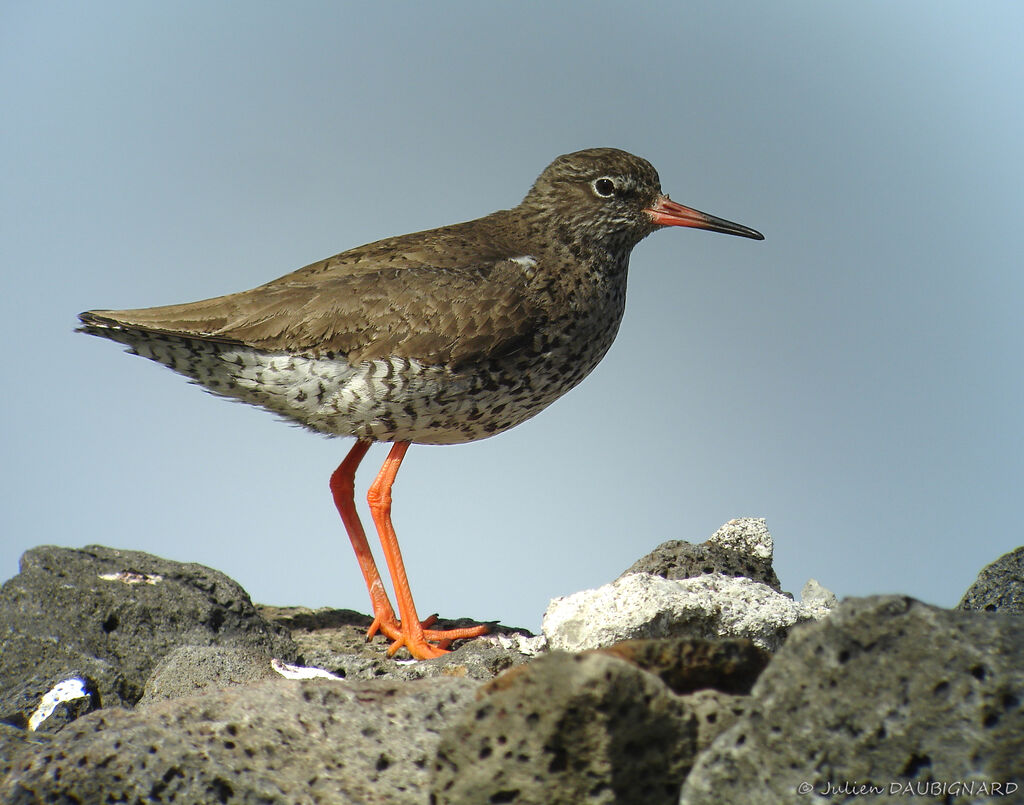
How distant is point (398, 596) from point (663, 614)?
9.15ft

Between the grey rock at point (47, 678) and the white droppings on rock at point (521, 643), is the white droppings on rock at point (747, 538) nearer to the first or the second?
the white droppings on rock at point (521, 643)

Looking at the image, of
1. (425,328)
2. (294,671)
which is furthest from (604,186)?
(294,671)

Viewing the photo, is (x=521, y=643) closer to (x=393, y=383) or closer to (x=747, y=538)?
(x=747, y=538)

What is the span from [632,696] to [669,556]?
3844 mm

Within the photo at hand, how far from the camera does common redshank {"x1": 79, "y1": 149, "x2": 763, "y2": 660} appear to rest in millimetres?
7039

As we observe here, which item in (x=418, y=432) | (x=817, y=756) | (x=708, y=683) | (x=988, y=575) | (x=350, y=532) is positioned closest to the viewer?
(x=817, y=756)

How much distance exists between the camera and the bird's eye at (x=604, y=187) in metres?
8.12

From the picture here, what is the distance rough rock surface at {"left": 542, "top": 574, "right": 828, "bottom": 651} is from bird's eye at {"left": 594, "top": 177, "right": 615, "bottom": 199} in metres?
3.52

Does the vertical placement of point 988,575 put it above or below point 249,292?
below

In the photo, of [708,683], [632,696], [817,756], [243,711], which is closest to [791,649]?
[817,756]

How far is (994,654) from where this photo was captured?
3066 mm

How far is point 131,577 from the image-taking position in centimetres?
736

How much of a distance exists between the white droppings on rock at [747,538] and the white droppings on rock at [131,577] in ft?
13.9

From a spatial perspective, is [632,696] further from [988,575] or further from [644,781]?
[988,575]
